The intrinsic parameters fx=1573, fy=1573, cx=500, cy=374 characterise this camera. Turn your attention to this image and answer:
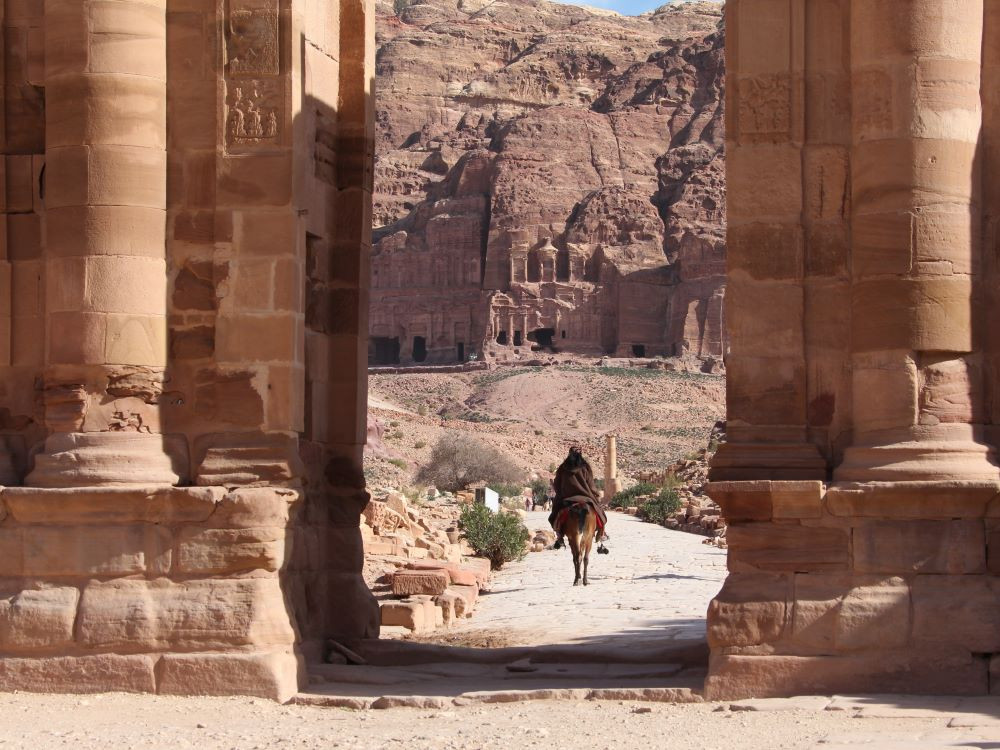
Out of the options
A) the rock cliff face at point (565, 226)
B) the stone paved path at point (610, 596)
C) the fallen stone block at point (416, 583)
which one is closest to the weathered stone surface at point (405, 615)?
the stone paved path at point (610, 596)

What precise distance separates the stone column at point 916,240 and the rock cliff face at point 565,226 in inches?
3404

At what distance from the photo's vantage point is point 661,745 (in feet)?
24.7

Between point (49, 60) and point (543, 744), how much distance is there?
5.19 meters

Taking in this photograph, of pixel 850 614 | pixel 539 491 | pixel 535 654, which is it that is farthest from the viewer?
pixel 539 491

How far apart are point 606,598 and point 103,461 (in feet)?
24.6

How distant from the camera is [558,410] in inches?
3073

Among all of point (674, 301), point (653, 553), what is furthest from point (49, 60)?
point (674, 301)

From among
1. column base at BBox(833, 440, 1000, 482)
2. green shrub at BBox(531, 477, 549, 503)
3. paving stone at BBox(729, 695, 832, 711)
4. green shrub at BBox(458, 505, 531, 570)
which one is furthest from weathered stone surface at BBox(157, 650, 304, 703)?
green shrub at BBox(531, 477, 549, 503)

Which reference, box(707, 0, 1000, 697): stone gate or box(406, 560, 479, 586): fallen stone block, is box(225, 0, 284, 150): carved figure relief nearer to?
box(707, 0, 1000, 697): stone gate

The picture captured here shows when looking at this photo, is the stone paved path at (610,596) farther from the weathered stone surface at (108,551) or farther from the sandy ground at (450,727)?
the weathered stone surface at (108,551)

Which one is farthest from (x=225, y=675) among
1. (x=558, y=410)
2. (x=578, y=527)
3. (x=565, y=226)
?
(x=565, y=226)

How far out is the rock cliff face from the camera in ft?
328

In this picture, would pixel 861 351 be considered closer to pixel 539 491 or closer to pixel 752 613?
pixel 752 613

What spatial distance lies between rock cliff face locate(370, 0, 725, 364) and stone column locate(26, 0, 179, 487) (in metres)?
85.7
